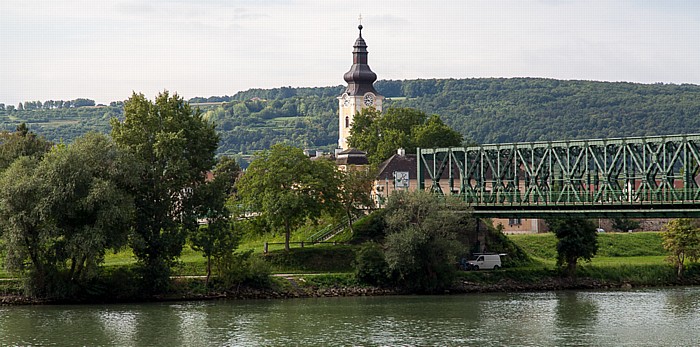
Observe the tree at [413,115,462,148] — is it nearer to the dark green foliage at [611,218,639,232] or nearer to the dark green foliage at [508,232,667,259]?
the dark green foliage at [611,218,639,232]

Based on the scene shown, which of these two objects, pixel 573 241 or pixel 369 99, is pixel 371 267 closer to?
pixel 573 241

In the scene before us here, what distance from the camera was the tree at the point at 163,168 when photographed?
75.6m

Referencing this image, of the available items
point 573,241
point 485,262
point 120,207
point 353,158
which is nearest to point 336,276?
point 485,262

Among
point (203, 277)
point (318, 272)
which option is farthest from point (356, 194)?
point (203, 277)

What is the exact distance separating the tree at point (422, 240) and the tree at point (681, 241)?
16.6 meters

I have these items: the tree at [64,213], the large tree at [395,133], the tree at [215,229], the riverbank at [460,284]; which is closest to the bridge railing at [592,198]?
the riverbank at [460,284]

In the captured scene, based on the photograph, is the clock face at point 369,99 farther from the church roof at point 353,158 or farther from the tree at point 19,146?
the tree at point 19,146

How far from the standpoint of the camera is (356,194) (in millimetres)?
92562

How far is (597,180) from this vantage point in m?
84.4

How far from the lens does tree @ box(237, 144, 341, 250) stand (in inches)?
3351

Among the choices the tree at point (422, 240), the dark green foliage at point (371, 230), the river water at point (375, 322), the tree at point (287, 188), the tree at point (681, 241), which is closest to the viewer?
the river water at point (375, 322)

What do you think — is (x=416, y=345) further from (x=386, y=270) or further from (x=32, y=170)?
(x=32, y=170)

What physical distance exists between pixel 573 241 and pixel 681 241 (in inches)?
336

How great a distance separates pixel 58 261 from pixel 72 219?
2.67 m
